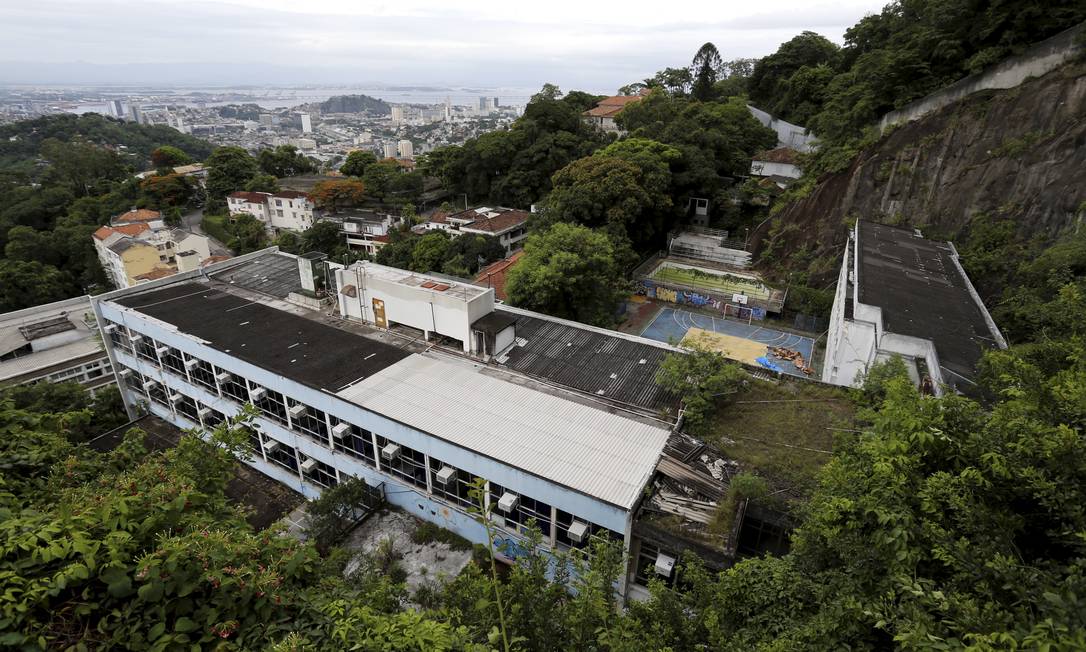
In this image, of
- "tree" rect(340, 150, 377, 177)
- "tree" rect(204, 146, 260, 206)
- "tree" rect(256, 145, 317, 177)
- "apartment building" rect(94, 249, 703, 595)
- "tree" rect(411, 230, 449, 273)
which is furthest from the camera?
"tree" rect(256, 145, 317, 177)

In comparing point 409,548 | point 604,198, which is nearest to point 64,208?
point 604,198

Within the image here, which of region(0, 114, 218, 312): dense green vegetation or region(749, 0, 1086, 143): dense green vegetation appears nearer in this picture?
region(749, 0, 1086, 143): dense green vegetation

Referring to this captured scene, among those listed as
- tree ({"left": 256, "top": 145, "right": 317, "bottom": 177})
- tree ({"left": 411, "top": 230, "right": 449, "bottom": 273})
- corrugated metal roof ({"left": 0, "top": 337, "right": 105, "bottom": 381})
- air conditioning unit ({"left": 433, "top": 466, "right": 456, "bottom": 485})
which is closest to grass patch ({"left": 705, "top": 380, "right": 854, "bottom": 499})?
air conditioning unit ({"left": 433, "top": 466, "right": 456, "bottom": 485})

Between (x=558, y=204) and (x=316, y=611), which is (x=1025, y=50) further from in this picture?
(x=316, y=611)

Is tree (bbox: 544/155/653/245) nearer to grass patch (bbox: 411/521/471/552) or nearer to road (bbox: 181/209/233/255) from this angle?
grass patch (bbox: 411/521/471/552)

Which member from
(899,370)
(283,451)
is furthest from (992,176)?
(283,451)

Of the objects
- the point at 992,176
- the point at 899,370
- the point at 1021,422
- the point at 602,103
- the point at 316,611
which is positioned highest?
the point at 602,103

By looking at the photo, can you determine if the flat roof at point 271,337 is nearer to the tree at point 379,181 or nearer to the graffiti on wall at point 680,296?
the graffiti on wall at point 680,296
